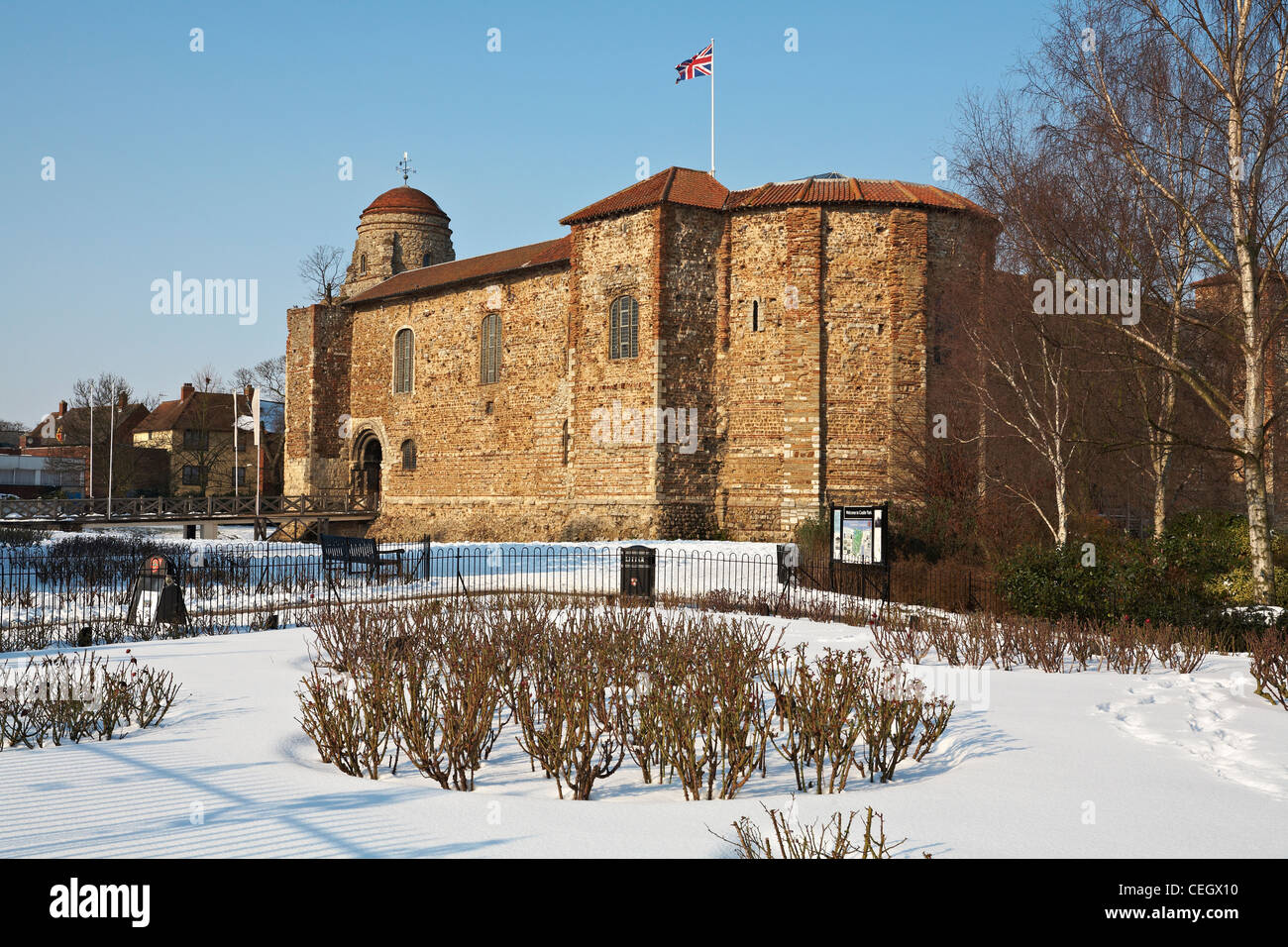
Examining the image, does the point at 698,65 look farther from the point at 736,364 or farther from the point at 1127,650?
the point at 1127,650

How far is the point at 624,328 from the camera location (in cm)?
2720

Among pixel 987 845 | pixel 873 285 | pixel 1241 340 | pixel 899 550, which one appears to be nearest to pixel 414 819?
pixel 987 845

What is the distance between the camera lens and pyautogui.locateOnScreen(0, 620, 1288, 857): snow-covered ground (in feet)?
15.6

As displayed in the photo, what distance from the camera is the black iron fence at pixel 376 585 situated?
13.9 m

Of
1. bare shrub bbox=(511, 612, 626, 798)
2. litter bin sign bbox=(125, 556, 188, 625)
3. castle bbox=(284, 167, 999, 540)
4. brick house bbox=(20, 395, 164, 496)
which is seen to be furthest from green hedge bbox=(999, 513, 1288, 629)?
brick house bbox=(20, 395, 164, 496)

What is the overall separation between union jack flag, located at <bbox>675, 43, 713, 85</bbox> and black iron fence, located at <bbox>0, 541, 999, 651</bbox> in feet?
47.2

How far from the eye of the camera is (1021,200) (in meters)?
15.8

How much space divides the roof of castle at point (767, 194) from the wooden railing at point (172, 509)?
14884 millimetres

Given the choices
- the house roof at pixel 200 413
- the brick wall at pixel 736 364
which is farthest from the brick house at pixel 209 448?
the brick wall at pixel 736 364

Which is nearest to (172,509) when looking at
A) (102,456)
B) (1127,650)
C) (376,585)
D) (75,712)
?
(376,585)

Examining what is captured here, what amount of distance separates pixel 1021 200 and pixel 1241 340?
173 inches

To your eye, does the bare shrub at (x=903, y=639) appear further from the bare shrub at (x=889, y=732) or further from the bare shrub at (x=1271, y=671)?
the bare shrub at (x=1271, y=671)

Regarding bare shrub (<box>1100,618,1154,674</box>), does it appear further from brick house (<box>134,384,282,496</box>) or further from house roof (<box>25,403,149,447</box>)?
house roof (<box>25,403,149,447</box>)

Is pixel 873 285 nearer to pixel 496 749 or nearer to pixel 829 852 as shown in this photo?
pixel 496 749
